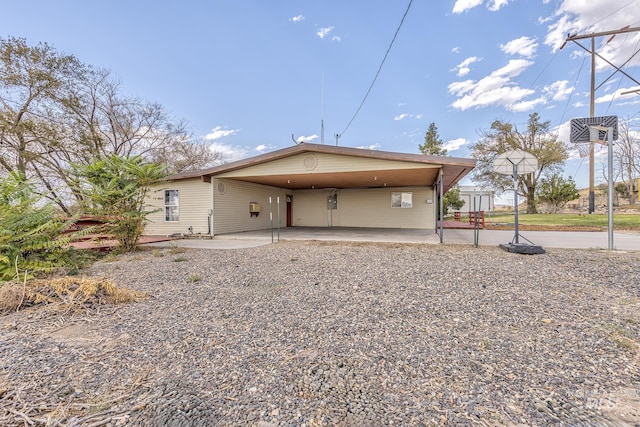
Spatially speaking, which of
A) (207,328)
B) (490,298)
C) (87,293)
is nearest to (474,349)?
(490,298)

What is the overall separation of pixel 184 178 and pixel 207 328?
952 centimetres

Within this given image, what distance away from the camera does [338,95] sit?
13344 millimetres

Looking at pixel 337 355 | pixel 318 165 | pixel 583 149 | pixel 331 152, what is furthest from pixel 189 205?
pixel 583 149

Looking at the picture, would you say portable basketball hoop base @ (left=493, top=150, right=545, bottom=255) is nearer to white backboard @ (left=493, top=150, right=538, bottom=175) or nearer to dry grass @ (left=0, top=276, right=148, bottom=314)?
white backboard @ (left=493, top=150, right=538, bottom=175)

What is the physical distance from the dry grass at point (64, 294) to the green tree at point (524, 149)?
27242 mm

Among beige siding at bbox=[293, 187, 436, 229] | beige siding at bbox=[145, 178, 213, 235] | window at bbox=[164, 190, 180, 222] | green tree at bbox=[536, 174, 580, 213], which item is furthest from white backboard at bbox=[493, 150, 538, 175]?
green tree at bbox=[536, 174, 580, 213]

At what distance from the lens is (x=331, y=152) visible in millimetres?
9039

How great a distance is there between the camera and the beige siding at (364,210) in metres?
13.9

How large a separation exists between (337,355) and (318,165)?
778cm

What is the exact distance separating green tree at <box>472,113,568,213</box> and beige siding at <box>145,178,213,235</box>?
2352 centimetres

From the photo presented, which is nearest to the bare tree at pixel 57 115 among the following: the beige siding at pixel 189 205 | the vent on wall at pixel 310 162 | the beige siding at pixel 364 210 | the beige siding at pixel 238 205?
the beige siding at pixel 189 205

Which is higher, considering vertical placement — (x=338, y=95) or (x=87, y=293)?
(x=338, y=95)

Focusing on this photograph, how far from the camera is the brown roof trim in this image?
782 cm

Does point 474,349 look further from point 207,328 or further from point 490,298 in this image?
point 207,328
